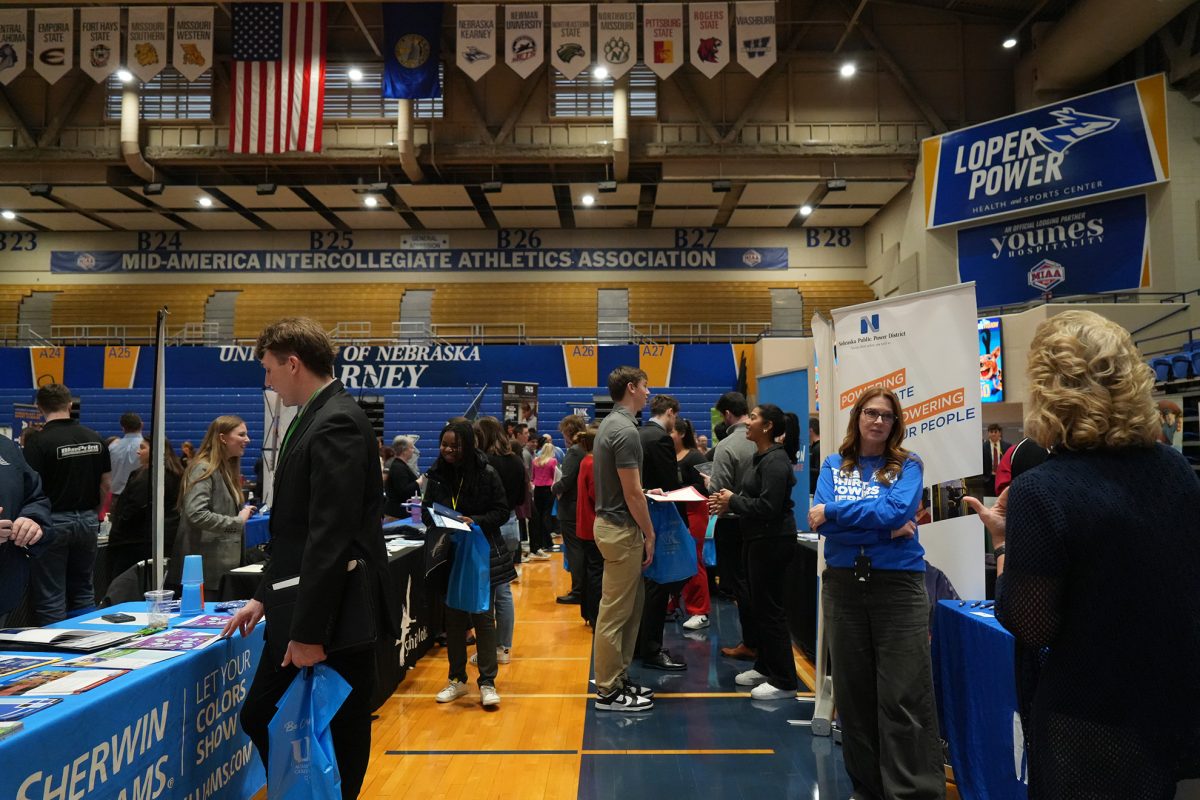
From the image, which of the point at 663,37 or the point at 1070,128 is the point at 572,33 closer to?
the point at 663,37

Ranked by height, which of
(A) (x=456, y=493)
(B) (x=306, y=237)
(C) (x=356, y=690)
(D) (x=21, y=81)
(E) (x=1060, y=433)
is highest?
(D) (x=21, y=81)

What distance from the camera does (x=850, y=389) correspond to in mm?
3449

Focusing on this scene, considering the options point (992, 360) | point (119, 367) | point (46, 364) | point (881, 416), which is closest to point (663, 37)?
point (992, 360)

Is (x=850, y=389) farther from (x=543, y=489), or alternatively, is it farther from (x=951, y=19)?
(x=951, y=19)

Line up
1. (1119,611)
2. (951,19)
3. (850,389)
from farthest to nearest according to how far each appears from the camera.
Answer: (951,19)
(850,389)
(1119,611)

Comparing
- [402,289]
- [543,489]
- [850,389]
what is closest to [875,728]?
[850,389]

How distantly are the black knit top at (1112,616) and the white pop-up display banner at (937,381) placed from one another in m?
1.79

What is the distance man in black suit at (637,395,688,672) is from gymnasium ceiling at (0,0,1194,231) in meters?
12.0

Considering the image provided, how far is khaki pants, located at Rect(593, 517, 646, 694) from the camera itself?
3906 millimetres

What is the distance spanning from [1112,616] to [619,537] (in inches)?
111

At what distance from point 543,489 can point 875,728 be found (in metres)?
7.70

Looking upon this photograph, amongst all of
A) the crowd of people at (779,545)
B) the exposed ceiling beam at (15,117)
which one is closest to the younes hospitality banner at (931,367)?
the crowd of people at (779,545)

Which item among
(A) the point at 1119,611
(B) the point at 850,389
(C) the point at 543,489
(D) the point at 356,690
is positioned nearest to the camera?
(A) the point at 1119,611

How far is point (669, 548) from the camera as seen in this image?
442cm
